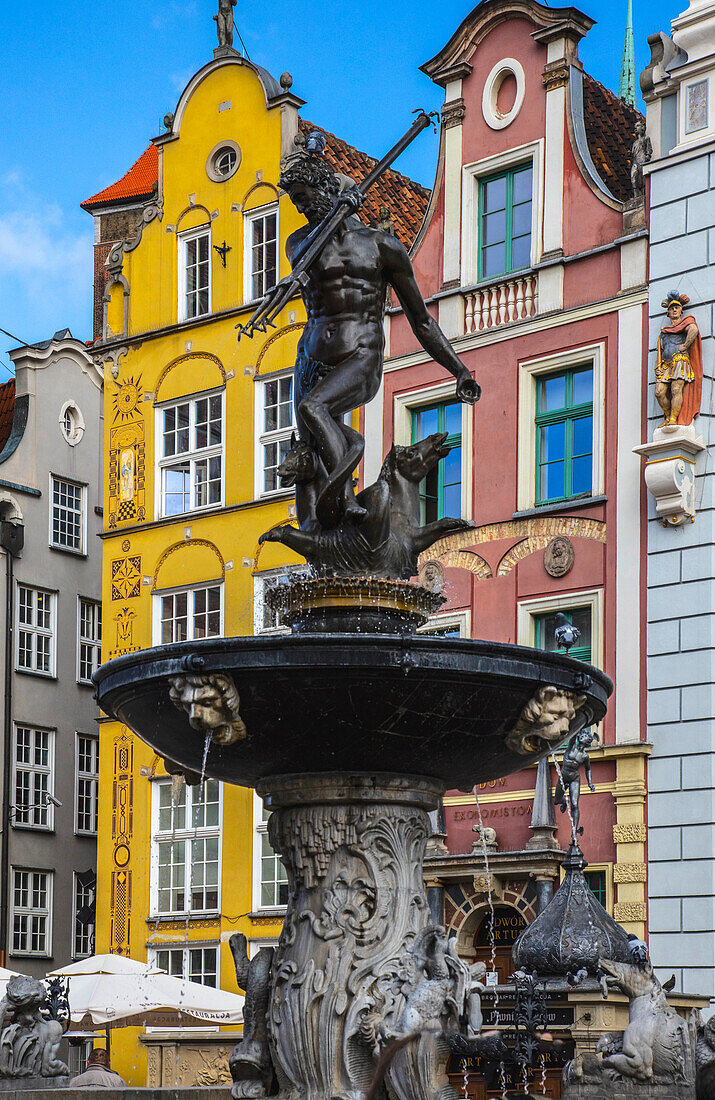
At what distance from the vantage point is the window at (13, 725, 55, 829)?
30.5 meters

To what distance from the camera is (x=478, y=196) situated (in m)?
23.6

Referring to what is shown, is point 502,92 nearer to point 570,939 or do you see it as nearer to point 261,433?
point 261,433

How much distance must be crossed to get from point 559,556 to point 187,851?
755 centimetres

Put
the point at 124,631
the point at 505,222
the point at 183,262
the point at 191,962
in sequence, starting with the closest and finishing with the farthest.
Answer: the point at 505,222 → the point at 191,962 → the point at 124,631 → the point at 183,262

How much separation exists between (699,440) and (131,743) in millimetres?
10546

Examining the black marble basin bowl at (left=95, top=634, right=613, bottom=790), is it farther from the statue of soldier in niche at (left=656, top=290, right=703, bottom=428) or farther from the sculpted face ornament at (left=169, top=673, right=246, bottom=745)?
the statue of soldier in niche at (left=656, top=290, right=703, bottom=428)

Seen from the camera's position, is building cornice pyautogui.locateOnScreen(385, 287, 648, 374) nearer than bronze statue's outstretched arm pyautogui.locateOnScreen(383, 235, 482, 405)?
No

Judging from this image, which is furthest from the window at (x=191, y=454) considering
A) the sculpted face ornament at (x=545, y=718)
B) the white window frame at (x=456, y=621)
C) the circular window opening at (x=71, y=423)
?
the sculpted face ornament at (x=545, y=718)

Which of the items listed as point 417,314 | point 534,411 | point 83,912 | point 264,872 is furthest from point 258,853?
point 417,314

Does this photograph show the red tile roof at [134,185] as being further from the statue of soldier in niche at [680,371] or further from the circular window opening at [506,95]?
the statue of soldier in niche at [680,371]

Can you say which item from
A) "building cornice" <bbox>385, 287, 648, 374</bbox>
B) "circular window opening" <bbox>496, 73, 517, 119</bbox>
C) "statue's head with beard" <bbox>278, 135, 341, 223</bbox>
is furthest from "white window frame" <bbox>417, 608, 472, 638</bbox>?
"statue's head with beard" <bbox>278, 135, 341, 223</bbox>

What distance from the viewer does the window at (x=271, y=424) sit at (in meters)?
25.8

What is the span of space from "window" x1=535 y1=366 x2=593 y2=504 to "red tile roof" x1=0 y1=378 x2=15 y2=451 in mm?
13505

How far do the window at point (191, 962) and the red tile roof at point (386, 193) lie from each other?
397 inches
